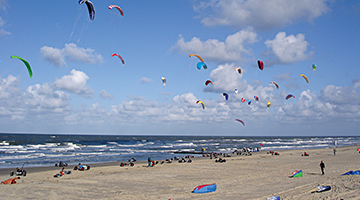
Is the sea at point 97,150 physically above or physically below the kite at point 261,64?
below

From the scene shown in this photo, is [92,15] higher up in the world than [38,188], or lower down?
higher up

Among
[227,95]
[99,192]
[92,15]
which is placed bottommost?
[99,192]

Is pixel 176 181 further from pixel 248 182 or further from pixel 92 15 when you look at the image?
pixel 92 15

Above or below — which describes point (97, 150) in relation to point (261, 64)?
below

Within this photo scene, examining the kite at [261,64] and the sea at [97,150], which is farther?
the sea at [97,150]

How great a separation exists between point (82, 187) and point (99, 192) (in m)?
1.63

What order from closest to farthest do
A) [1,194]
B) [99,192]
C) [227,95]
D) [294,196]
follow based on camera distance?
[294,196]
[1,194]
[99,192]
[227,95]

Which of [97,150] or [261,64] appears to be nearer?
[261,64]

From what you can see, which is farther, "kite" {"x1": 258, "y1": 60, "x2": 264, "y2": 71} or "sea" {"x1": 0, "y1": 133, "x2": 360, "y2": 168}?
"sea" {"x1": 0, "y1": 133, "x2": 360, "y2": 168}

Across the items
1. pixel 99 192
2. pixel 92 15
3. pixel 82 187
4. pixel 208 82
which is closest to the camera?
pixel 99 192

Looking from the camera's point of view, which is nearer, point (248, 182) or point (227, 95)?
point (248, 182)

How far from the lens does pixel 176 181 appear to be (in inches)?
583

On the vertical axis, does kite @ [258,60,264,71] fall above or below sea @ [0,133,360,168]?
above

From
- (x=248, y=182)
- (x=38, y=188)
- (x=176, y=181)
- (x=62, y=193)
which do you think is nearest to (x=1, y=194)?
(x=38, y=188)
